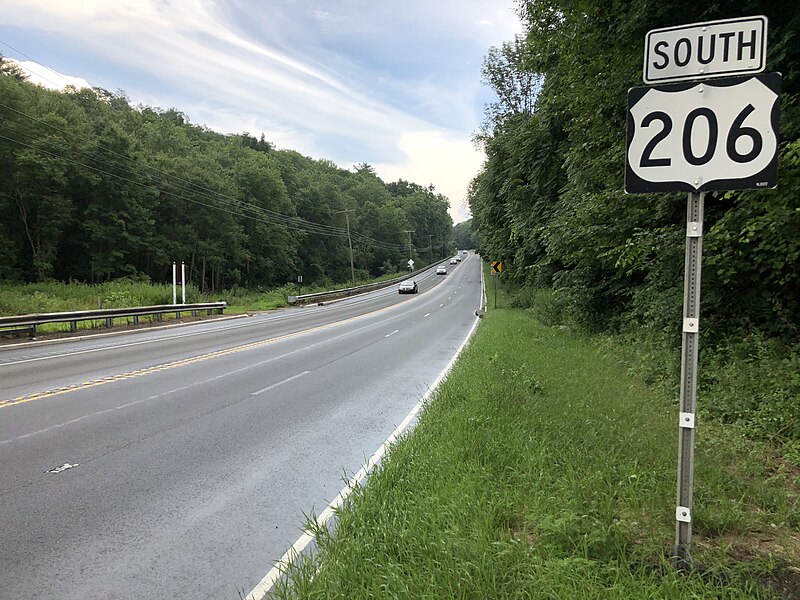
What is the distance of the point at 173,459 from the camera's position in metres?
5.52

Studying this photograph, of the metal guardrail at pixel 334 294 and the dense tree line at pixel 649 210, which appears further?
the metal guardrail at pixel 334 294

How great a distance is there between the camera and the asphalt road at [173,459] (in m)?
3.48

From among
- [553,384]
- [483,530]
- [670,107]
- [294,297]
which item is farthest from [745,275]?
[294,297]

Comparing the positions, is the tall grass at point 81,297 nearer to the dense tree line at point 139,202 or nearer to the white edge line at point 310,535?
the dense tree line at point 139,202

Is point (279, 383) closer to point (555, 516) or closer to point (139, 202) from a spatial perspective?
point (555, 516)

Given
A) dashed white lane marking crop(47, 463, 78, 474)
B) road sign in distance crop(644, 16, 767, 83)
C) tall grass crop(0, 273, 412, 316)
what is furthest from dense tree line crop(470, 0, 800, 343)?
tall grass crop(0, 273, 412, 316)

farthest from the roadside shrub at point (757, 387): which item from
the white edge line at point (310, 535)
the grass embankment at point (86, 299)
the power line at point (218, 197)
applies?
the power line at point (218, 197)

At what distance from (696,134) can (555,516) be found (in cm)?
253

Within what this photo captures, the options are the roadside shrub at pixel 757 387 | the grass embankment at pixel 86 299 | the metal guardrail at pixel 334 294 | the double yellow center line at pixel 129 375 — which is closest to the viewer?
the roadside shrub at pixel 757 387

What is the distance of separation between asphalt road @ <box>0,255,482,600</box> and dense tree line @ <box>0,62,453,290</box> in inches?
1185

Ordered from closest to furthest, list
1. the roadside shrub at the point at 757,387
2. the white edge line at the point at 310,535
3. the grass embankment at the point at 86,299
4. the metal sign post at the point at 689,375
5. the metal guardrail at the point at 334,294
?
the metal sign post at the point at 689,375 → the white edge line at the point at 310,535 → the roadside shrub at the point at 757,387 → the grass embankment at the point at 86,299 → the metal guardrail at the point at 334,294

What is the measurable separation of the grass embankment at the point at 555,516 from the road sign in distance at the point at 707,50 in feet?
9.09

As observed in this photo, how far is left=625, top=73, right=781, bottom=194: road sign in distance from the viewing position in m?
2.57

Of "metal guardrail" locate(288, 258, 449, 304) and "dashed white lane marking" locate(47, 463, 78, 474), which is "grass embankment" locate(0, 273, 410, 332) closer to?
"metal guardrail" locate(288, 258, 449, 304)
